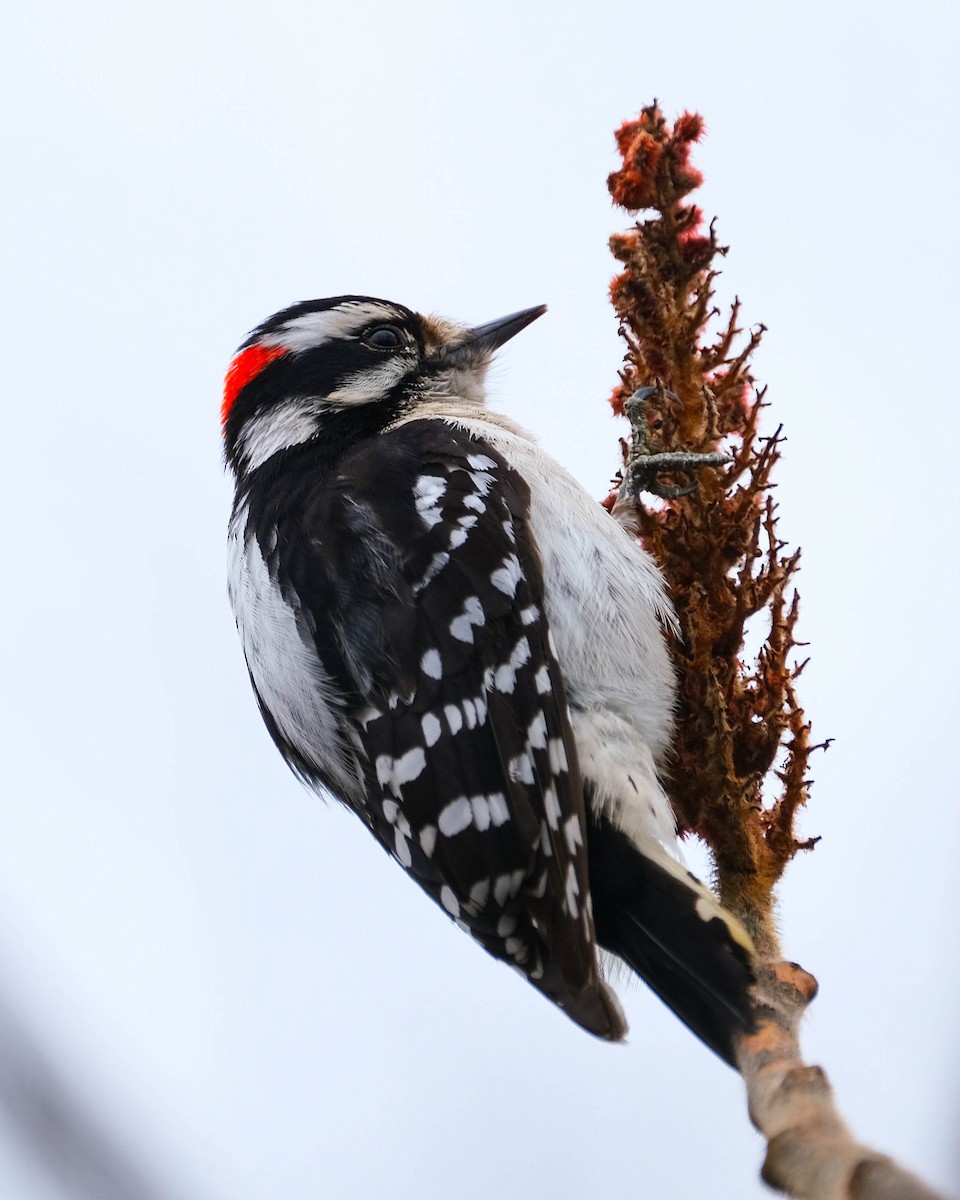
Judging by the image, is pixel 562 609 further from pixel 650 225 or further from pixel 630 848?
pixel 650 225

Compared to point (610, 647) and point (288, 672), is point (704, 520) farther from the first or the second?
point (288, 672)

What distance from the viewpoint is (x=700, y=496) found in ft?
9.28

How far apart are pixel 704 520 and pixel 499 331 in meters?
1.41

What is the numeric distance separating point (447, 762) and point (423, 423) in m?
1.04

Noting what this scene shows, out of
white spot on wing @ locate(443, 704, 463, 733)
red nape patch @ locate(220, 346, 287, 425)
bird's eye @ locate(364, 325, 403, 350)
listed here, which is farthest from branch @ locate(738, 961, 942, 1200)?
red nape patch @ locate(220, 346, 287, 425)

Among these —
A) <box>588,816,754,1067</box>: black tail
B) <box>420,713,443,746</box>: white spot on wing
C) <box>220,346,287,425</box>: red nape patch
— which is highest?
<box>220,346,287,425</box>: red nape patch

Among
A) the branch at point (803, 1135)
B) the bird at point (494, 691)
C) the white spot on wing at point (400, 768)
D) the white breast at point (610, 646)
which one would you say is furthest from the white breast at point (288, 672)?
the branch at point (803, 1135)

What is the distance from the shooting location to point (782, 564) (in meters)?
2.72

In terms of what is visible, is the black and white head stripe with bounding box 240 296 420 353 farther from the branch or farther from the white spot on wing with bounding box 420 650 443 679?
the branch

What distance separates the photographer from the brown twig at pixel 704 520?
247 cm

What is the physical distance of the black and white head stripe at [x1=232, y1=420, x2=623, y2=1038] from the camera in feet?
9.00

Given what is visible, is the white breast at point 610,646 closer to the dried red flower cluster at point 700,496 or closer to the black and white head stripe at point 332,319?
the dried red flower cluster at point 700,496

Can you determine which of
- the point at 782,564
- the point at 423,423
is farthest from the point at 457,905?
the point at 423,423

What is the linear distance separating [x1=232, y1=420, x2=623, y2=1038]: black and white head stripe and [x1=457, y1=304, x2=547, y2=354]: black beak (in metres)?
0.77
